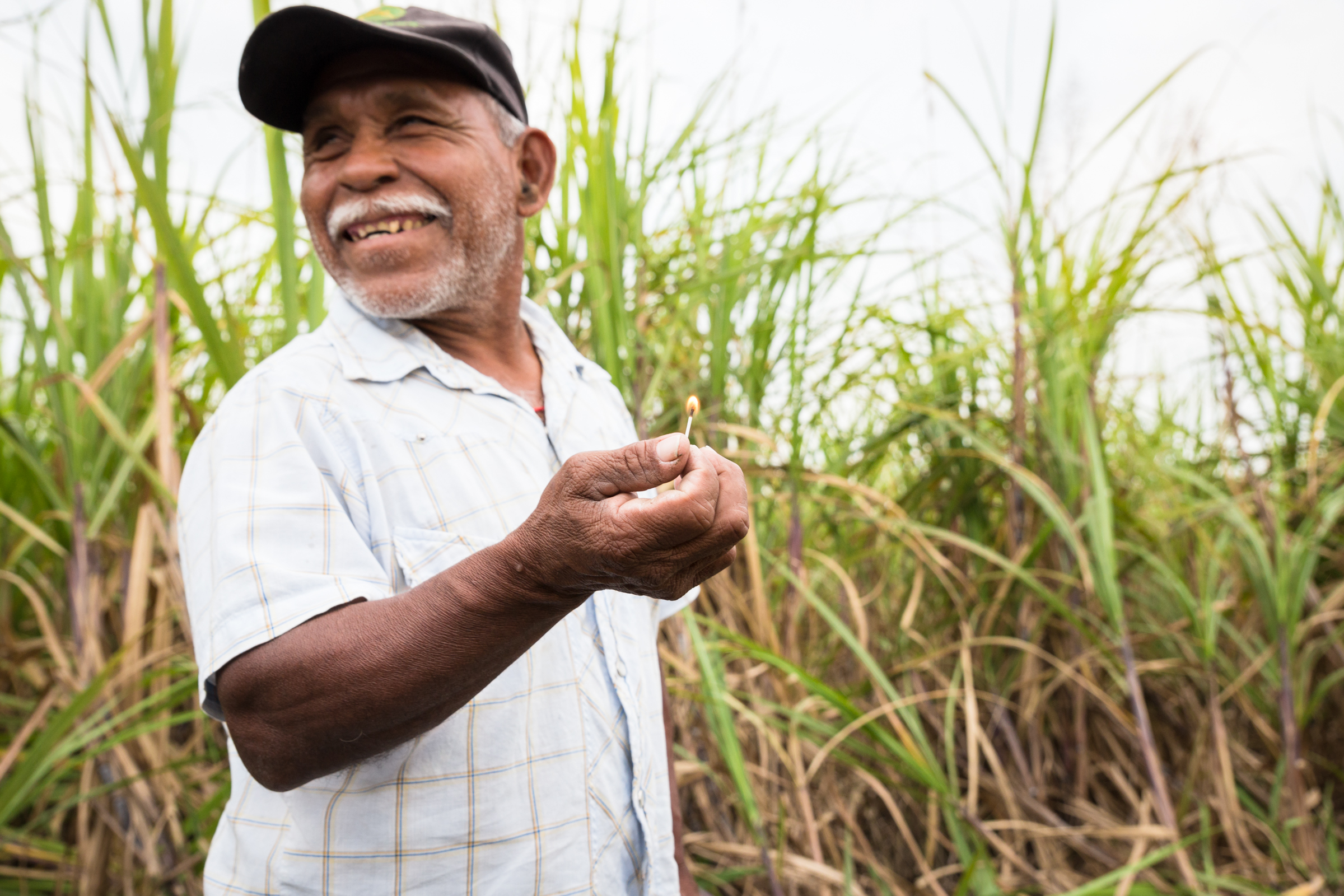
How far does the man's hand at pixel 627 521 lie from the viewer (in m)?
0.68

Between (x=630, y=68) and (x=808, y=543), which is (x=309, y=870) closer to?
(x=808, y=543)

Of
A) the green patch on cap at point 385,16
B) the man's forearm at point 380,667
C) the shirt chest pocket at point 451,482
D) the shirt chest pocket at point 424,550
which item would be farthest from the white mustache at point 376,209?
the man's forearm at point 380,667

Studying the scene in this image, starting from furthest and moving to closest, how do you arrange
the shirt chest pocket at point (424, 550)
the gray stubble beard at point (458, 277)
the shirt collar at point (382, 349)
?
the gray stubble beard at point (458, 277)
the shirt collar at point (382, 349)
the shirt chest pocket at point (424, 550)

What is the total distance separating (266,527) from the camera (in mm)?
861

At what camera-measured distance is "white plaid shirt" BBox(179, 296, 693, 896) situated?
0.87 meters

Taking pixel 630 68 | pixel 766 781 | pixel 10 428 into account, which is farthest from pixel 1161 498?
pixel 10 428

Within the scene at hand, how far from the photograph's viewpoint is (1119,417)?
2.06 meters

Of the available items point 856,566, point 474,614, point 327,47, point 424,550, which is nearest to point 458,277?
point 327,47

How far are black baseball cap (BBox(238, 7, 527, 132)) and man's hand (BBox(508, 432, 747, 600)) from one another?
0.86 metres

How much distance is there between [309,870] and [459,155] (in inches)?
40.4

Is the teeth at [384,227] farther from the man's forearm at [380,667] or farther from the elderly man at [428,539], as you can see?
the man's forearm at [380,667]

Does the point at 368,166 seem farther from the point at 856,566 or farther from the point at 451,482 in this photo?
the point at 856,566

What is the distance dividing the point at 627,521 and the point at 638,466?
0.15 ft

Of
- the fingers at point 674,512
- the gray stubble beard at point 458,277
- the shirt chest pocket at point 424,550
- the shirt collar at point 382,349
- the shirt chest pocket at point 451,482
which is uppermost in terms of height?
the gray stubble beard at point 458,277
